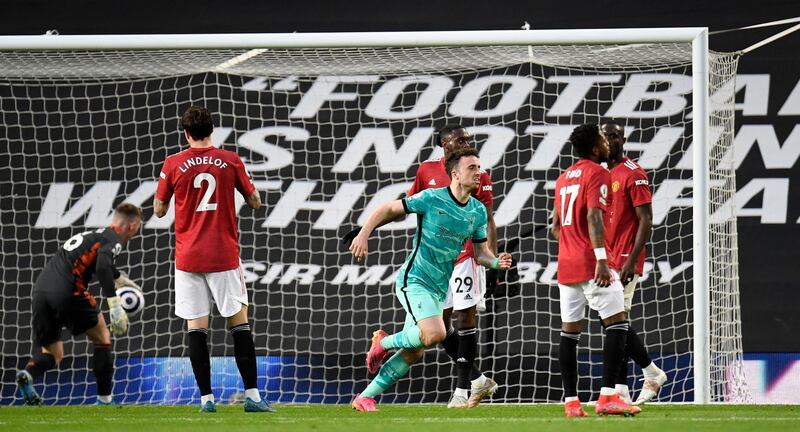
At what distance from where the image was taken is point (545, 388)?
9.53m

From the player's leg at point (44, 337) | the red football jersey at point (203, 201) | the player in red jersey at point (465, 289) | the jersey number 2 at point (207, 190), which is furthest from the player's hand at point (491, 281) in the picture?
the player's leg at point (44, 337)

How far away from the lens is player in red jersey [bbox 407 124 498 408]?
7.69 meters

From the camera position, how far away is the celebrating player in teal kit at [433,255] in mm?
6664

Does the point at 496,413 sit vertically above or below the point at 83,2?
below

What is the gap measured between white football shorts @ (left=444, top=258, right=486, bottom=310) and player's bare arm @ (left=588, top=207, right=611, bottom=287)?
4.36 feet

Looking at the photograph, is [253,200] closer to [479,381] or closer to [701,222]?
[479,381]

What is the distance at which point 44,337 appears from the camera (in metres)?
8.66

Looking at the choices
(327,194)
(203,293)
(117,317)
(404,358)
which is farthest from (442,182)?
(117,317)

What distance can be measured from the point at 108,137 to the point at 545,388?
4.07 meters

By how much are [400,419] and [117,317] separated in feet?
9.34

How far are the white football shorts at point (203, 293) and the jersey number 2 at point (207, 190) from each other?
0.39m

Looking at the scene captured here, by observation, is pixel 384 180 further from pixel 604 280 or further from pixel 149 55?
pixel 604 280

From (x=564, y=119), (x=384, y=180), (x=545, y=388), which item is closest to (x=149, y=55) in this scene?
(x=384, y=180)

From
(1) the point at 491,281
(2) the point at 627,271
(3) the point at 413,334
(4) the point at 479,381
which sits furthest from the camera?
(1) the point at 491,281
